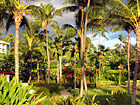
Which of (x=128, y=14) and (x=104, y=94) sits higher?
(x=128, y=14)

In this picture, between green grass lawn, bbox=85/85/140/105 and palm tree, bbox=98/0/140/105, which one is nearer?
palm tree, bbox=98/0/140/105

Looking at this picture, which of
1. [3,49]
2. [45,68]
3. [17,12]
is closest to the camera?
[3,49]

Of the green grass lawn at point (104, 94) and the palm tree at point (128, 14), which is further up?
the palm tree at point (128, 14)

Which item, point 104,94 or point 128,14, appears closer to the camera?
point 128,14

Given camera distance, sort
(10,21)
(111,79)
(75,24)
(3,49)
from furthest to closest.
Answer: (111,79) < (75,24) < (10,21) < (3,49)

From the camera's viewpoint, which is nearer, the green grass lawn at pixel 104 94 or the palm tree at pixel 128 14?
the palm tree at pixel 128 14

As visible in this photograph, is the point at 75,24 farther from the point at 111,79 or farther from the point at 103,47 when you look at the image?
the point at 111,79

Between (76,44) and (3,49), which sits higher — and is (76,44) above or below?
above

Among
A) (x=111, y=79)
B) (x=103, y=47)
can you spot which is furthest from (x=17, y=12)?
(x=111, y=79)

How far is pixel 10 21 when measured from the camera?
661 inches

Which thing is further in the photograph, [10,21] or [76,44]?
[76,44]

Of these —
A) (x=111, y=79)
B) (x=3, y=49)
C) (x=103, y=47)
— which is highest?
(x=103, y=47)

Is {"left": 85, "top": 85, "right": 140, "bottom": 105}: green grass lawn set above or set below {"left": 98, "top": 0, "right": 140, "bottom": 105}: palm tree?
below

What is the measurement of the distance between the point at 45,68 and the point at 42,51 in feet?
19.7
